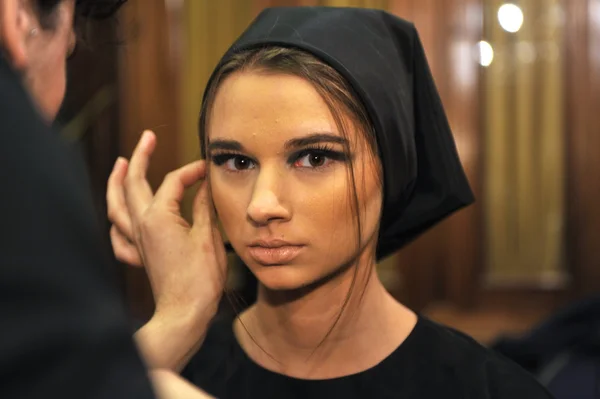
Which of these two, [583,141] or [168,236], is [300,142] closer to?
[168,236]

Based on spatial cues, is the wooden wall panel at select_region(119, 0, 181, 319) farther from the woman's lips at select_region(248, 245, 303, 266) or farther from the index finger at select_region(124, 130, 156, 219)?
the woman's lips at select_region(248, 245, 303, 266)

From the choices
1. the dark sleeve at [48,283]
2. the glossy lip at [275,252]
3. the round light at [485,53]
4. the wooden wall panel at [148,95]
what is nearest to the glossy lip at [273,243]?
the glossy lip at [275,252]

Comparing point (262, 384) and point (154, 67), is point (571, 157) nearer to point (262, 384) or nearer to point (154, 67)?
point (154, 67)

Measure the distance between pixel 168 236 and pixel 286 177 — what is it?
0.49ft

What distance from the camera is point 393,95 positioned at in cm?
86

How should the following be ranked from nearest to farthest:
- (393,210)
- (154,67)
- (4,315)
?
(4,315) → (393,210) → (154,67)

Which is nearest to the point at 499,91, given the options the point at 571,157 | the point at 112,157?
the point at 571,157

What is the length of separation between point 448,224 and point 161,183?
1533mm

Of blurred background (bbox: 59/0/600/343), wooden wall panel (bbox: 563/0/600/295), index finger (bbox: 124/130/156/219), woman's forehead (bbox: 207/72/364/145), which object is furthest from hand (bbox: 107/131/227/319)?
wooden wall panel (bbox: 563/0/600/295)

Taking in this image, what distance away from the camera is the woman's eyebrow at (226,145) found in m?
0.83

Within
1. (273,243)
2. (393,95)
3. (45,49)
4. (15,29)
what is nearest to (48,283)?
(15,29)

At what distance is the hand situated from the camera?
34.1 inches

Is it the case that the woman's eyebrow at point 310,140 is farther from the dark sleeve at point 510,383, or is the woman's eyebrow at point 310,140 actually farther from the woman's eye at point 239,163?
the dark sleeve at point 510,383

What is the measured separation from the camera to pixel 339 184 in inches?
32.9
